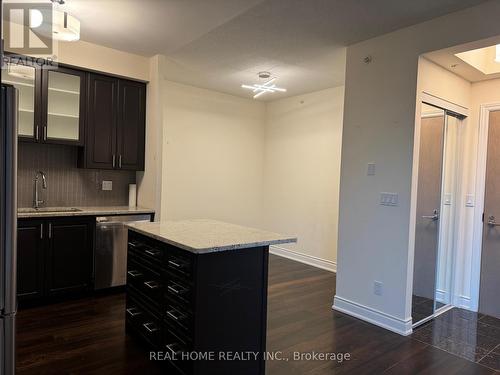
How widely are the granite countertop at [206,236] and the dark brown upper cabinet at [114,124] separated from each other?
1639 millimetres

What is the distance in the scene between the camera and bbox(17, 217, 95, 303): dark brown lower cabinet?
11.1 feet

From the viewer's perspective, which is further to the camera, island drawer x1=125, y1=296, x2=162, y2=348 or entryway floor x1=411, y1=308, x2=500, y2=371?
entryway floor x1=411, y1=308, x2=500, y2=371

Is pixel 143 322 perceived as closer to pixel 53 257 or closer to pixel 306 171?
pixel 53 257

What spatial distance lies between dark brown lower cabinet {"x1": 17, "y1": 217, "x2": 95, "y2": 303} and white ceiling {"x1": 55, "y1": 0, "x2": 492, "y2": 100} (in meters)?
2.03

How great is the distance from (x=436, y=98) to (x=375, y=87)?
592 mm

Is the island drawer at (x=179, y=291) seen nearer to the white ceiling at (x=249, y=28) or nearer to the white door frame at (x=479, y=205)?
the white ceiling at (x=249, y=28)

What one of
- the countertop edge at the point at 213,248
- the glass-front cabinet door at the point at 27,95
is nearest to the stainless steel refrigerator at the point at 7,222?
the countertop edge at the point at 213,248

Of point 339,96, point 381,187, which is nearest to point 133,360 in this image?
point 381,187

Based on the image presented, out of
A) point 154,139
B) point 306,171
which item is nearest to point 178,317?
point 154,139

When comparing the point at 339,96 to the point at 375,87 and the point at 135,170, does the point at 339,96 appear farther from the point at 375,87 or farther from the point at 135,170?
the point at 135,170

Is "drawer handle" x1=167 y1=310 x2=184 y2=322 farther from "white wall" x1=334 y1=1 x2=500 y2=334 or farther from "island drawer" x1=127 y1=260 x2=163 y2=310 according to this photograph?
"white wall" x1=334 y1=1 x2=500 y2=334

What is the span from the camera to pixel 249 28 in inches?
127

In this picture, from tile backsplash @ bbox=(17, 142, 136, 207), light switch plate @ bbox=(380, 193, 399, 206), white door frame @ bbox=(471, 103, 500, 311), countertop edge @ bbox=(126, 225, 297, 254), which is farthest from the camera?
tile backsplash @ bbox=(17, 142, 136, 207)

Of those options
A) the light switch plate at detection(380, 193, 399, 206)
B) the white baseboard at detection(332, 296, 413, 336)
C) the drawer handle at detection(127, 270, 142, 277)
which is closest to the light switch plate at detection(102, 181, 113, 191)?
the drawer handle at detection(127, 270, 142, 277)
